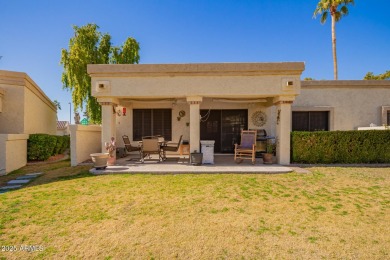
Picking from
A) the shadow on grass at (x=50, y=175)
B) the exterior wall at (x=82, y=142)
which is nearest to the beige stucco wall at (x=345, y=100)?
the exterior wall at (x=82, y=142)

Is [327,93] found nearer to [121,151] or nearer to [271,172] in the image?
[271,172]

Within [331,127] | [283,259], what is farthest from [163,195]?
[331,127]

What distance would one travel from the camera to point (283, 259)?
2.76 m

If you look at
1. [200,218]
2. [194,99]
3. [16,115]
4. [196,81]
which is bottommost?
[200,218]

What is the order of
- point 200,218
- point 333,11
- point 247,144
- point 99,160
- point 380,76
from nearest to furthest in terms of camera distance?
point 200,218 < point 99,160 < point 247,144 < point 333,11 < point 380,76

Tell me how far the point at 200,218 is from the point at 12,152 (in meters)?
8.57

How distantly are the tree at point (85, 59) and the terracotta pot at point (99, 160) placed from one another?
27.8 ft

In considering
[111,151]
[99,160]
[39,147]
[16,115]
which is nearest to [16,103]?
[16,115]

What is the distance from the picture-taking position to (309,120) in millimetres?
11953

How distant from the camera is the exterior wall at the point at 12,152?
7660mm

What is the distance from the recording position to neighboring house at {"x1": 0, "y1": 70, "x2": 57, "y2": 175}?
798 centimetres

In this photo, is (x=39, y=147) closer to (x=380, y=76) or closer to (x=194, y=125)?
(x=194, y=125)

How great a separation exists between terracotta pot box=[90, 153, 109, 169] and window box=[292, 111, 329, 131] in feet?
33.0

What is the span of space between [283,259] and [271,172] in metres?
4.77
